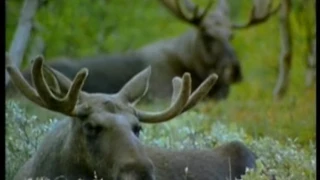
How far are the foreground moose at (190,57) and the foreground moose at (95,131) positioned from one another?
4.20 meters

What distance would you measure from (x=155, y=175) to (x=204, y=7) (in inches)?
198

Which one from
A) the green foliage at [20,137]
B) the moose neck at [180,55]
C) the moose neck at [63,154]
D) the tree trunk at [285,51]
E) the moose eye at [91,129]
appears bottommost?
the moose neck at [180,55]

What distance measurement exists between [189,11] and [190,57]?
435 mm

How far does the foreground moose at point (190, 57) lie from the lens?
9.14 metres

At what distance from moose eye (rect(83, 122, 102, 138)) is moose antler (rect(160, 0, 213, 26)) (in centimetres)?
461

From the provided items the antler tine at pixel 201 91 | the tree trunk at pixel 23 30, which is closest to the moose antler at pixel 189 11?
the tree trunk at pixel 23 30

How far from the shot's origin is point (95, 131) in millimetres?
4441

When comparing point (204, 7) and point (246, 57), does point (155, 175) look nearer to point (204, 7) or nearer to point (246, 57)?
point (204, 7)

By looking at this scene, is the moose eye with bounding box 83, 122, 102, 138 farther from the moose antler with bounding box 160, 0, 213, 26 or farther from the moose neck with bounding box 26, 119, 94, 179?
the moose antler with bounding box 160, 0, 213, 26

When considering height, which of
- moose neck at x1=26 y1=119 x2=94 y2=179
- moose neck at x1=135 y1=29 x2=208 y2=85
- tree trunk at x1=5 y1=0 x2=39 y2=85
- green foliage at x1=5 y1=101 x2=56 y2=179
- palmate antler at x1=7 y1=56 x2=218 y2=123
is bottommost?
moose neck at x1=135 y1=29 x2=208 y2=85

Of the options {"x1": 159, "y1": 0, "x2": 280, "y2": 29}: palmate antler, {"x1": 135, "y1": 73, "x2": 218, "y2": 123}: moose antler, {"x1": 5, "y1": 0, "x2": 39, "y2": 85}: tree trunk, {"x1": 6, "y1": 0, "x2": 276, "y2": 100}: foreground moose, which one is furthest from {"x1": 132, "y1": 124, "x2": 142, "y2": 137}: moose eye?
{"x1": 159, "y1": 0, "x2": 280, "y2": 29}: palmate antler

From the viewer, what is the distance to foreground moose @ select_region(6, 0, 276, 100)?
914 centimetres

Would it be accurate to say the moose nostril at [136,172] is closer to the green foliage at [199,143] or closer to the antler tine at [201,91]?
the green foliage at [199,143]

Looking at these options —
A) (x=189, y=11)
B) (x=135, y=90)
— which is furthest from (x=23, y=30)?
(x=135, y=90)
